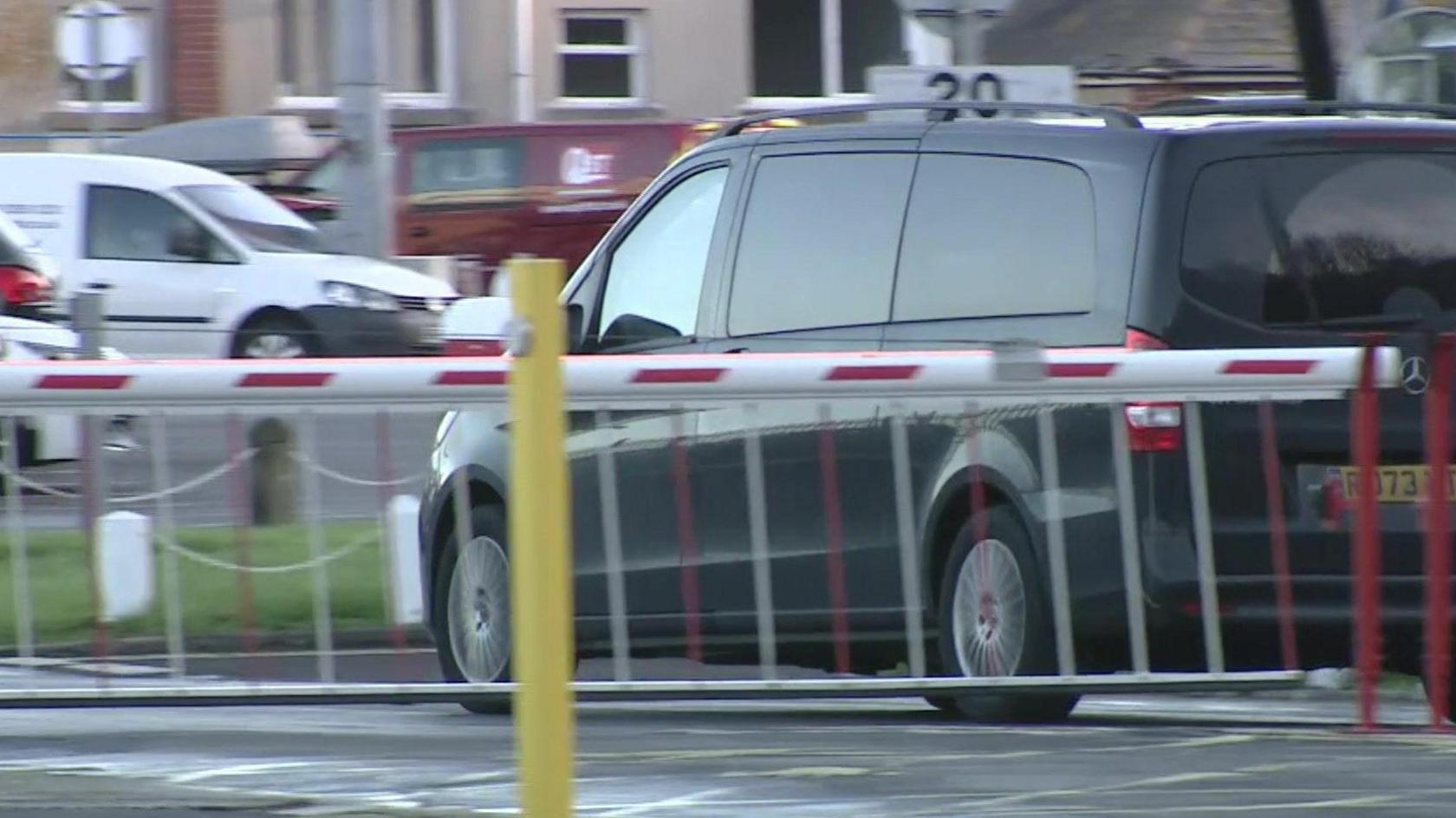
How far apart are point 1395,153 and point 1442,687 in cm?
143

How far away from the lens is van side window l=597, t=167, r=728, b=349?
8352 millimetres

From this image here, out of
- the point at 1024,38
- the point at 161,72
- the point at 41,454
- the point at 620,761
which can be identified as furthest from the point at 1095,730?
the point at 161,72

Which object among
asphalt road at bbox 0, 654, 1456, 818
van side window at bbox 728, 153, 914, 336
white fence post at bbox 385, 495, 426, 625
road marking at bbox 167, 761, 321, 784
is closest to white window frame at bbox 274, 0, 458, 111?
van side window at bbox 728, 153, 914, 336

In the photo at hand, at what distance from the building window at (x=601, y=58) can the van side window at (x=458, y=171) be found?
8505mm

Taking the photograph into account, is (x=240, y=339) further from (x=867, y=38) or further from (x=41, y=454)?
(x=867, y=38)

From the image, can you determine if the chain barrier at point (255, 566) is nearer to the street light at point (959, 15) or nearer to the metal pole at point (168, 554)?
the metal pole at point (168, 554)

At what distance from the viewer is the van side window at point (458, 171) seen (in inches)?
976

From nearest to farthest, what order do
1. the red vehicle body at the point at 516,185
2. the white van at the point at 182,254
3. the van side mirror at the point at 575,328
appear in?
the van side mirror at the point at 575,328 < the white van at the point at 182,254 < the red vehicle body at the point at 516,185

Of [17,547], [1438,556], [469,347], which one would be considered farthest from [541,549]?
[469,347]

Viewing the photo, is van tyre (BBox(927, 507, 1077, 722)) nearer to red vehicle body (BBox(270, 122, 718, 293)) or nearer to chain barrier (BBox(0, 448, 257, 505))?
chain barrier (BBox(0, 448, 257, 505))

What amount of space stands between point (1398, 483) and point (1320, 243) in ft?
2.24

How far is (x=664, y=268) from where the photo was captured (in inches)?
333

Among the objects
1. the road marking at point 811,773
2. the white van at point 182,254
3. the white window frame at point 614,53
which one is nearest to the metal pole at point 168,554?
the road marking at point 811,773

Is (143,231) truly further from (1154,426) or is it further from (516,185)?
(1154,426)
